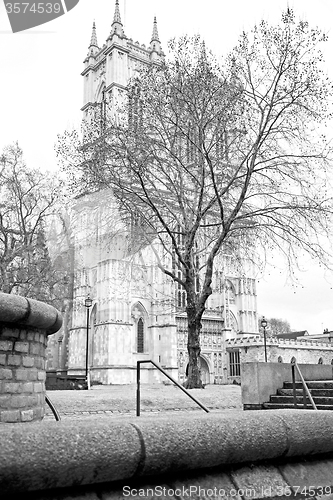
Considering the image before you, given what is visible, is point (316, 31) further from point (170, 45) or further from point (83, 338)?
point (83, 338)

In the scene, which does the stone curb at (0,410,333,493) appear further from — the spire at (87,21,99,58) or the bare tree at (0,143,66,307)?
the spire at (87,21,99,58)

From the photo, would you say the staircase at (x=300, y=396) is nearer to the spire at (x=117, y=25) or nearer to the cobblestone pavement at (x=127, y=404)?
the cobblestone pavement at (x=127, y=404)

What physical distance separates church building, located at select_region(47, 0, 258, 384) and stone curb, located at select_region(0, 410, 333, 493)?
109ft

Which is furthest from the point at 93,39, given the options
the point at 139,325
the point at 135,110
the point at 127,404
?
the point at 127,404

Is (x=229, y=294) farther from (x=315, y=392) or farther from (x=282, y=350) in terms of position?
(x=315, y=392)

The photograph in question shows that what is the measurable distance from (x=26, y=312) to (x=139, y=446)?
131 inches

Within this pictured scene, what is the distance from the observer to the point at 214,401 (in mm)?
14125

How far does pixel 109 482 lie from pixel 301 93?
17.0 metres

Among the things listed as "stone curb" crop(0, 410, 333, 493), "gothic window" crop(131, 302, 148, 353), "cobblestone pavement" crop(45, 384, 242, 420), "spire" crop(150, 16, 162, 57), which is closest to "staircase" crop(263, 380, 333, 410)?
"cobblestone pavement" crop(45, 384, 242, 420)

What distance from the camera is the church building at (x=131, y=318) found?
4222 cm

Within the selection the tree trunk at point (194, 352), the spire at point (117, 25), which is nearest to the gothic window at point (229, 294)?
the spire at point (117, 25)

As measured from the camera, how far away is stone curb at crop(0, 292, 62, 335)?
18.7ft

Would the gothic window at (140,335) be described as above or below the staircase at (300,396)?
above

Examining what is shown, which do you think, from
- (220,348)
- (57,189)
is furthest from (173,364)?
(57,189)
